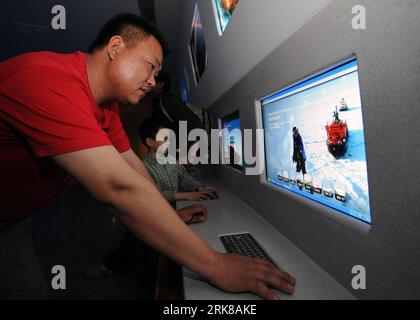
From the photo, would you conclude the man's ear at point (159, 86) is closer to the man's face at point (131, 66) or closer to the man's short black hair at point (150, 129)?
the man's short black hair at point (150, 129)

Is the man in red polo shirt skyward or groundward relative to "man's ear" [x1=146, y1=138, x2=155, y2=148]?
groundward

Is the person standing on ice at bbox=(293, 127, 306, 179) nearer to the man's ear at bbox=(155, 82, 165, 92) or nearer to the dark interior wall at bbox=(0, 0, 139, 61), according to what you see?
the man's ear at bbox=(155, 82, 165, 92)

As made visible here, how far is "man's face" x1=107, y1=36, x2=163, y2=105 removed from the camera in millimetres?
749

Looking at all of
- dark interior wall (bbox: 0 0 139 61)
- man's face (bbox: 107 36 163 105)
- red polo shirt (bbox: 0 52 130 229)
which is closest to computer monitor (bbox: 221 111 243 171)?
man's face (bbox: 107 36 163 105)

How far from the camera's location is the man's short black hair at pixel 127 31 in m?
0.79

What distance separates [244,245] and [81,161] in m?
0.62

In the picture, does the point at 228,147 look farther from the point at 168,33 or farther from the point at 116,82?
the point at 168,33

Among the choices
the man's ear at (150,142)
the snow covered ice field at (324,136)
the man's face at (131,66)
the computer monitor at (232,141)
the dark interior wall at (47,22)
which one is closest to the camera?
the snow covered ice field at (324,136)

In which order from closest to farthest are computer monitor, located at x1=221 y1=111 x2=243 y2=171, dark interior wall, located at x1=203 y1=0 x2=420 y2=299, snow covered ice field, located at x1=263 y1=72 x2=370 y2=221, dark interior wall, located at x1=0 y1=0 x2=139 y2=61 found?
dark interior wall, located at x1=203 y1=0 x2=420 y2=299 < snow covered ice field, located at x1=263 y1=72 x2=370 y2=221 < computer monitor, located at x1=221 y1=111 x2=243 y2=171 < dark interior wall, located at x1=0 y1=0 x2=139 y2=61

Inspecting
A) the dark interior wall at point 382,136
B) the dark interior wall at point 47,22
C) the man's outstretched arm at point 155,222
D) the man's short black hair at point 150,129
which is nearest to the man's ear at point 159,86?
the man's short black hair at point 150,129

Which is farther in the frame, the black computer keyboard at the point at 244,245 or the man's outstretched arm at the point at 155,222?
the black computer keyboard at the point at 244,245

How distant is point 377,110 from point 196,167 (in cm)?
276

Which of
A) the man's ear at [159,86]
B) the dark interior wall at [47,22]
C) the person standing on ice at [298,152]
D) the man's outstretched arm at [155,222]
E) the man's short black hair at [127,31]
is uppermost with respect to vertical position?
the dark interior wall at [47,22]
